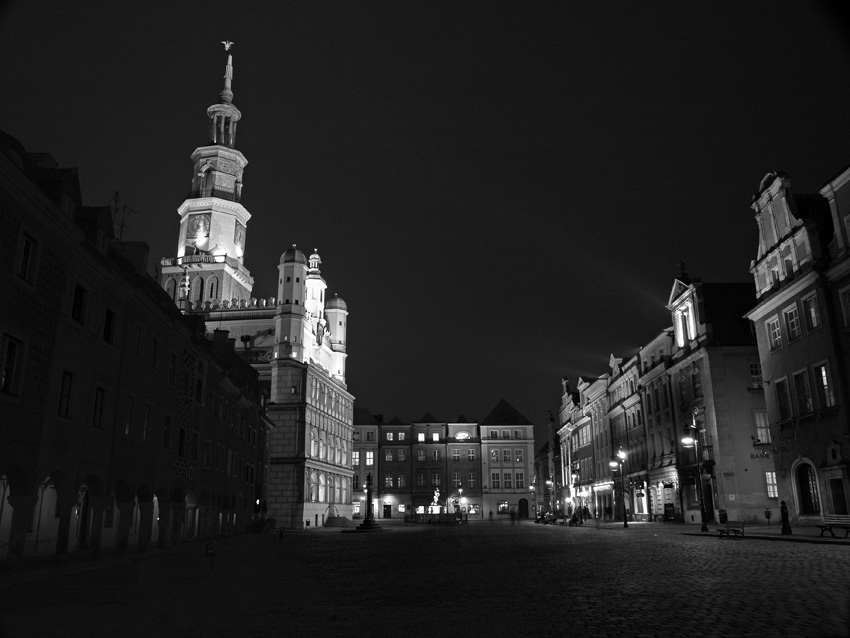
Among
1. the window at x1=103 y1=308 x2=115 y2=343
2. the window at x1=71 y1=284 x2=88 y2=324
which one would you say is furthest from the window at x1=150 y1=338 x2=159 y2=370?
the window at x1=71 y1=284 x2=88 y2=324

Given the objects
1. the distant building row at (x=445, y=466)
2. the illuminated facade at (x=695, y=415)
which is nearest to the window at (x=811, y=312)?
the illuminated facade at (x=695, y=415)

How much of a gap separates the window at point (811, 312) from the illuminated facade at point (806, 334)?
2.2 inches

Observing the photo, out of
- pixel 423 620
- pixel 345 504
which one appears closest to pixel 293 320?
pixel 345 504

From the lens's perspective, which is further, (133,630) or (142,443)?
(142,443)

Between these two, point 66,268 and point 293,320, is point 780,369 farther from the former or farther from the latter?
point 293,320

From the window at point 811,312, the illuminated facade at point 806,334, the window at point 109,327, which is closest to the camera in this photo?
the window at point 109,327

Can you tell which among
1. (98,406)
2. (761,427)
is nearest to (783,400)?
(761,427)

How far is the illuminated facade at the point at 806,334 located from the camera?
3384cm

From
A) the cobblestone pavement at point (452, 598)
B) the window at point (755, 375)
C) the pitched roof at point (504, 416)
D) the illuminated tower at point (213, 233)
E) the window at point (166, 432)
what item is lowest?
the cobblestone pavement at point (452, 598)

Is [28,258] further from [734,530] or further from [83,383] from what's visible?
[734,530]

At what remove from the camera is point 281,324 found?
83000mm

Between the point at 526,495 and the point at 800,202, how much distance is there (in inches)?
3666

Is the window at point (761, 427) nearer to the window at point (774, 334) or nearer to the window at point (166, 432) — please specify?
the window at point (774, 334)

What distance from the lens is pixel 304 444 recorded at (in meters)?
78.6
